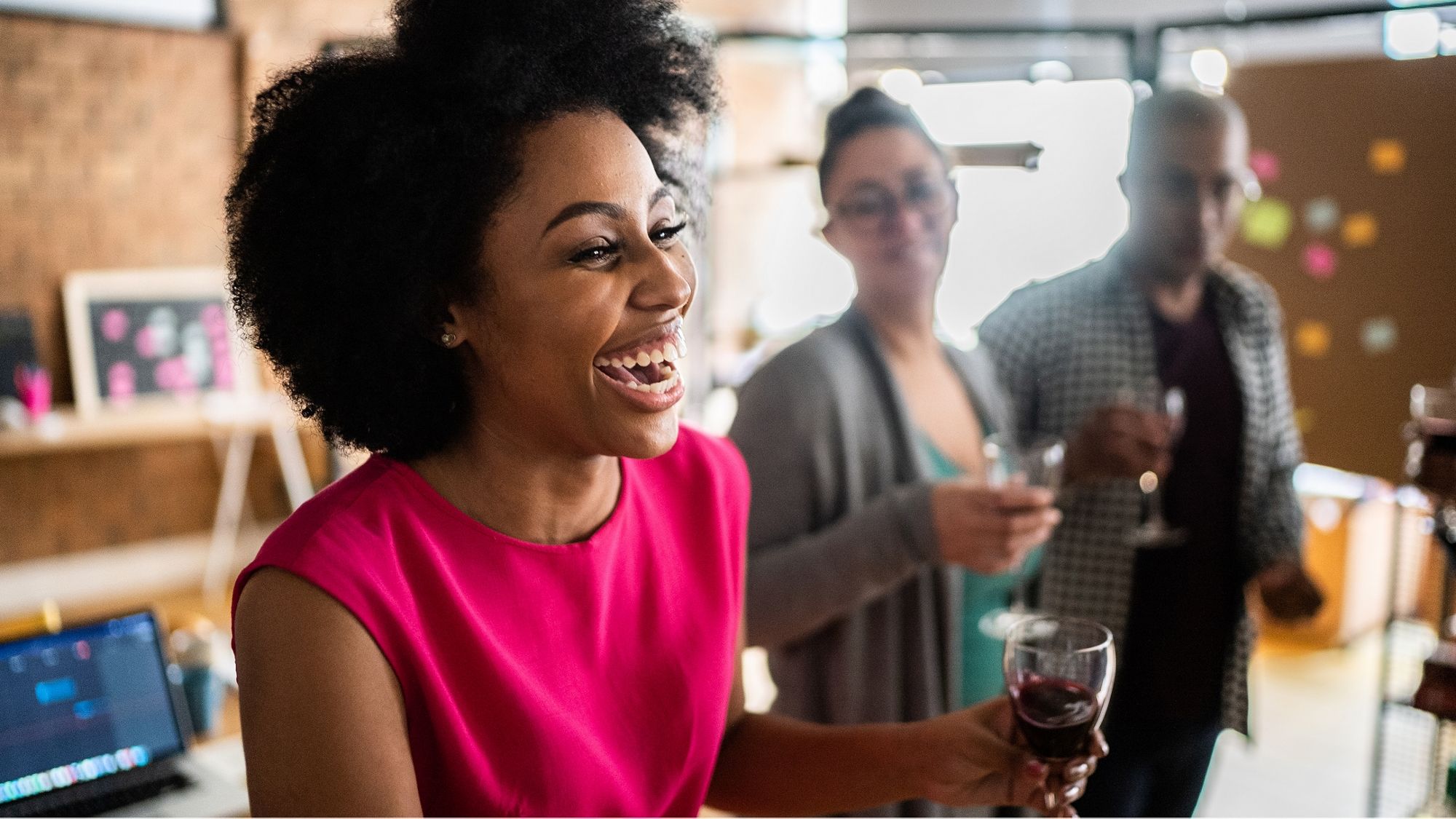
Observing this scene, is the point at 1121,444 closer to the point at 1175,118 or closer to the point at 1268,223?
the point at 1175,118

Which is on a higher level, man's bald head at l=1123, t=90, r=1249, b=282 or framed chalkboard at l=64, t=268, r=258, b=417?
man's bald head at l=1123, t=90, r=1249, b=282

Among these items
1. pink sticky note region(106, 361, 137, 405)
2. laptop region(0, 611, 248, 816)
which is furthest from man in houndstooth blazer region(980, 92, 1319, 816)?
pink sticky note region(106, 361, 137, 405)

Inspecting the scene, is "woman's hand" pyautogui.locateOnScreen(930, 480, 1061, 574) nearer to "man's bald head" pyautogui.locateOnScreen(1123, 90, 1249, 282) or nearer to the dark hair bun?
the dark hair bun

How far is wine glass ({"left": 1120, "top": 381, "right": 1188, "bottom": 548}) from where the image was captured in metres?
1.94

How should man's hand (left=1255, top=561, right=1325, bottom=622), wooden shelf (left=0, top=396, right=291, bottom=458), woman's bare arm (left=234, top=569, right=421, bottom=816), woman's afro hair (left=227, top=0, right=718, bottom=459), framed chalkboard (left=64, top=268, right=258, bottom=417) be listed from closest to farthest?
woman's bare arm (left=234, top=569, right=421, bottom=816), woman's afro hair (left=227, top=0, right=718, bottom=459), man's hand (left=1255, top=561, right=1325, bottom=622), wooden shelf (left=0, top=396, right=291, bottom=458), framed chalkboard (left=64, top=268, right=258, bottom=417)

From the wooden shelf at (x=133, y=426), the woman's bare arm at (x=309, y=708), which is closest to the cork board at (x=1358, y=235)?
the woman's bare arm at (x=309, y=708)

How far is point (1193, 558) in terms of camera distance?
201 centimetres

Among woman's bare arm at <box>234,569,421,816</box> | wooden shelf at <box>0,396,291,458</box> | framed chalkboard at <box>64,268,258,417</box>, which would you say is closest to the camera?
woman's bare arm at <box>234,569,421,816</box>

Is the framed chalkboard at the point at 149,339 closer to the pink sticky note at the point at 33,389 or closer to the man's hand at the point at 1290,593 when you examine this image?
the pink sticky note at the point at 33,389

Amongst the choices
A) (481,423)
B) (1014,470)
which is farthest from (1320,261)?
(481,423)

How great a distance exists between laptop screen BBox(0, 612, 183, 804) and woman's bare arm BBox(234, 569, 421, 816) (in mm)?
1125

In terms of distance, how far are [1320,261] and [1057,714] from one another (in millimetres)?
1726

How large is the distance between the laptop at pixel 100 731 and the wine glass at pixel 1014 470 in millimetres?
1287

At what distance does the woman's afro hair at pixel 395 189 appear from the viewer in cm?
104
